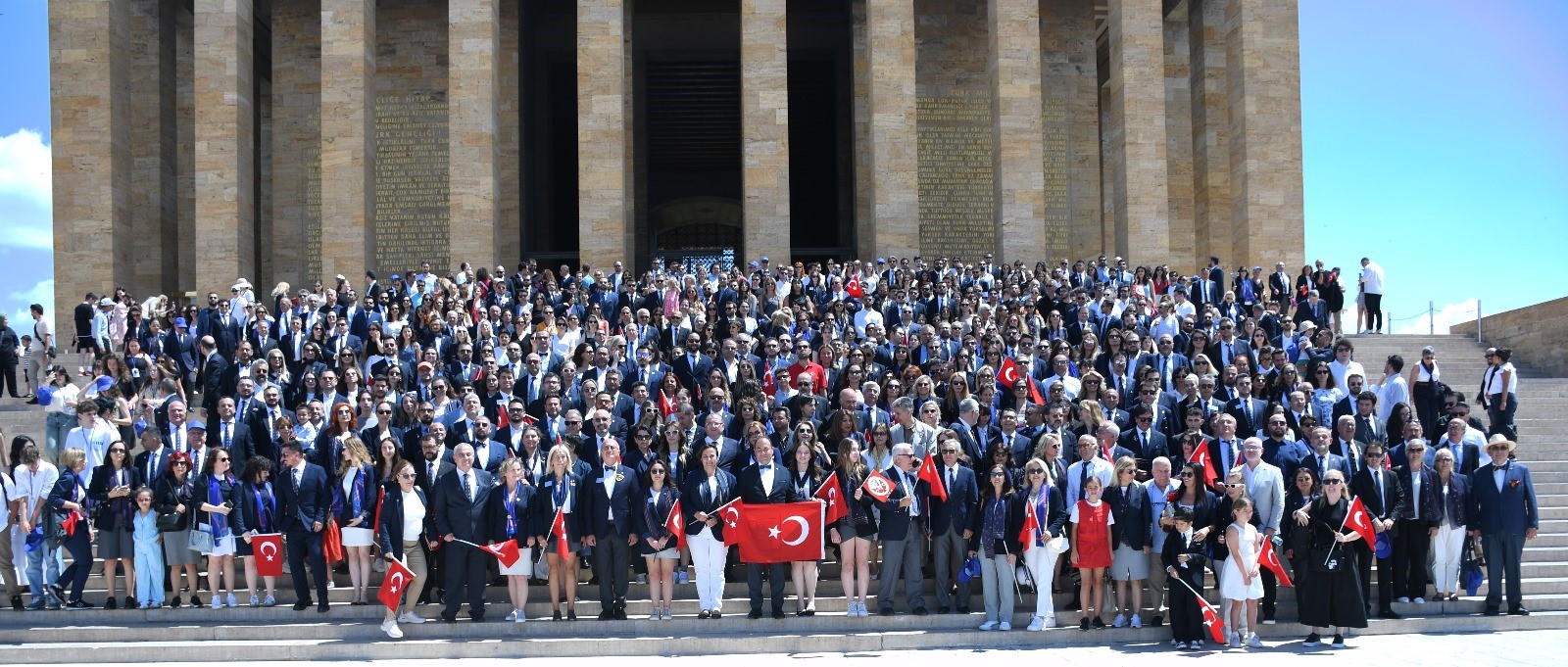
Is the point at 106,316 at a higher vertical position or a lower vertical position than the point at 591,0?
lower

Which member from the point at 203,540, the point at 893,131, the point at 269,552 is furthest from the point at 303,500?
the point at 893,131

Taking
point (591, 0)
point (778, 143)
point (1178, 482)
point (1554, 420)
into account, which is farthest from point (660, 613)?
point (591, 0)

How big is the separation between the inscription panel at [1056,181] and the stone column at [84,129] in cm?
1960

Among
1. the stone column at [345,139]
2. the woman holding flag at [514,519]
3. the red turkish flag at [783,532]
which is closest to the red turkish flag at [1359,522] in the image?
the red turkish flag at [783,532]

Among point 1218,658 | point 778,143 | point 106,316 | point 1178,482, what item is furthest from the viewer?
point 778,143

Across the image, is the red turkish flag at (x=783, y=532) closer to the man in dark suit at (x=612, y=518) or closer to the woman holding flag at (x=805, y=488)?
the woman holding flag at (x=805, y=488)

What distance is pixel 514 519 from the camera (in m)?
13.0

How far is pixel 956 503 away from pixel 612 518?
3.16 metres

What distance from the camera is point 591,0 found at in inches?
1101

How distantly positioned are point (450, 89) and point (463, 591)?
16.1 metres

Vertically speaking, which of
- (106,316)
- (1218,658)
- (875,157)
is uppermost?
(875,157)

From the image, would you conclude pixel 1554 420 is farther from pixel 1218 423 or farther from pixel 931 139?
pixel 931 139

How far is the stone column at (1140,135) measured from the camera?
92.4 ft

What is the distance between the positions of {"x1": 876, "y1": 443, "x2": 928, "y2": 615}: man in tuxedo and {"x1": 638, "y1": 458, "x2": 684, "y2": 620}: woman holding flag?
1.90 metres
